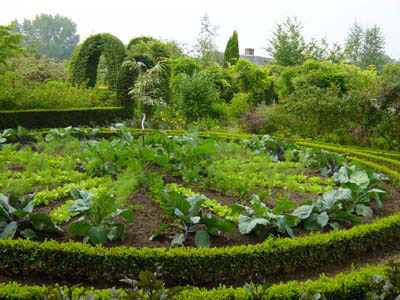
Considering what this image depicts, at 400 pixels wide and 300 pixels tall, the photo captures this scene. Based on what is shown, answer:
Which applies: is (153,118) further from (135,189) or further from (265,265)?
(265,265)

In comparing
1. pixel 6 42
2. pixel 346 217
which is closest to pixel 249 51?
pixel 6 42

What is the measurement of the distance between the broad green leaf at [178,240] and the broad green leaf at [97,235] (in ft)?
1.95

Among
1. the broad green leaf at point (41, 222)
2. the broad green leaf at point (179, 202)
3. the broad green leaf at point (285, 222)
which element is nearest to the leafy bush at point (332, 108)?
the broad green leaf at point (285, 222)

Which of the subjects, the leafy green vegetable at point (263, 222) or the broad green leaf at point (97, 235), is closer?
the broad green leaf at point (97, 235)

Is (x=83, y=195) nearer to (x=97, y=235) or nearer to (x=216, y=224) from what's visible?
(x=97, y=235)

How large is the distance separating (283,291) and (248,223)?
116 cm

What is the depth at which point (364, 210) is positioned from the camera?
4645 millimetres

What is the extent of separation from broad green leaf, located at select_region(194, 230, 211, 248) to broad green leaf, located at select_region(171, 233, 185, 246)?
0.12 m

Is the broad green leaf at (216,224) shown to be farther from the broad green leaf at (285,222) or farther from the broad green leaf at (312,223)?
the broad green leaf at (312,223)

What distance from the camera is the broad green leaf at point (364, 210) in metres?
4.60

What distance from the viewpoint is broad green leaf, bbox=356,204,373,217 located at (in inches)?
181

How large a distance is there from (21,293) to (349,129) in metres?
10.1

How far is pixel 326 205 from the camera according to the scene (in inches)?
170

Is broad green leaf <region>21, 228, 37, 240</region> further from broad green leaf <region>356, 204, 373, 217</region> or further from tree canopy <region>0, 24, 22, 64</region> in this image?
tree canopy <region>0, 24, 22, 64</region>
